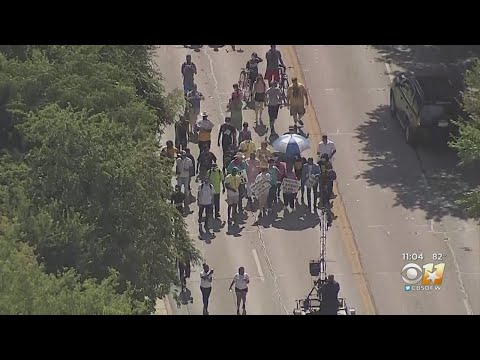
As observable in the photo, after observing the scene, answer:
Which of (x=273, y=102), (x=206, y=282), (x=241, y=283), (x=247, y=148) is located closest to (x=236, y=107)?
(x=273, y=102)

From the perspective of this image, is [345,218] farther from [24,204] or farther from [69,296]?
[69,296]

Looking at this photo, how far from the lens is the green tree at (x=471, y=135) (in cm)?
2822

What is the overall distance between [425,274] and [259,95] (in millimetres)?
6799

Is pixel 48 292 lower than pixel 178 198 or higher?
lower

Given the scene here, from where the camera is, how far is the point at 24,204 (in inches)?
944

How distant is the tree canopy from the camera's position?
22.5m

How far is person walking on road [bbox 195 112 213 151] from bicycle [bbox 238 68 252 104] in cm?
297

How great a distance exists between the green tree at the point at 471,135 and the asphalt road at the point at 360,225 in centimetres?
126

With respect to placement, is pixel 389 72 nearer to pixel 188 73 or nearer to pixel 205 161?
pixel 188 73

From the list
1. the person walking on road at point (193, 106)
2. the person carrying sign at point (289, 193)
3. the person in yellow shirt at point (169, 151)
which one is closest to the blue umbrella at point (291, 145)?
the person carrying sign at point (289, 193)

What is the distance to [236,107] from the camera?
111 ft

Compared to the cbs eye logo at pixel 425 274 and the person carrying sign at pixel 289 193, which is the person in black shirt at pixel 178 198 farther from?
the cbs eye logo at pixel 425 274

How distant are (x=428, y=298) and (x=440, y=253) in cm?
188
